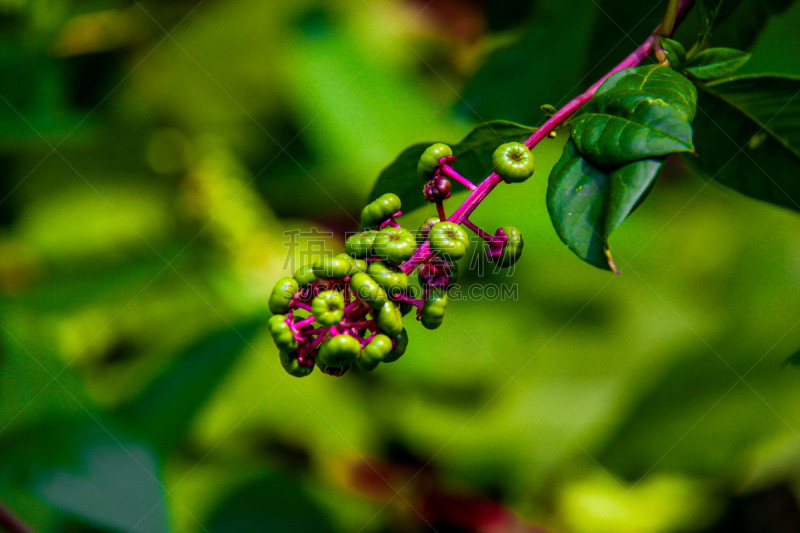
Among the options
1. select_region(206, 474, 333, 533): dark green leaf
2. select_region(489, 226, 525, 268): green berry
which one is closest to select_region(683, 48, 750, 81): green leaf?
select_region(489, 226, 525, 268): green berry

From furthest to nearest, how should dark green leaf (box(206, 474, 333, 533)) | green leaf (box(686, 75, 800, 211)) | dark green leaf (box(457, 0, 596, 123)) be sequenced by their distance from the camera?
dark green leaf (box(206, 474, 333, 533)), dark green leaf (box(457, 0, 596, 123)), green leaf (box(686, 75, 800, 211))

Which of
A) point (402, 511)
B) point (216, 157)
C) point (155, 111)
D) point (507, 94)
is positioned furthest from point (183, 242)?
point (507, 94)

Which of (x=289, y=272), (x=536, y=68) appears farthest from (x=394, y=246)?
(x=289, y=272)

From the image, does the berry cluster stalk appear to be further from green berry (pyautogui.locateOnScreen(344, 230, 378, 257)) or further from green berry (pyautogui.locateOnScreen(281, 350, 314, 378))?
green berry (pyautogui.locateOnScreen(281, 350, 314, 378))

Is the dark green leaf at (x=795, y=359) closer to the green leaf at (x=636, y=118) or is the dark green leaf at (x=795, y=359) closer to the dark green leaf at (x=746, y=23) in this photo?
the green leaf at (x=636, y=118)

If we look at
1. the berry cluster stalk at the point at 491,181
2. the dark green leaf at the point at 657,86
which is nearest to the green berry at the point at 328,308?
the berry cluster stalk at the point at 491,181

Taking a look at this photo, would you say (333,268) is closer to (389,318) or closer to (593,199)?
(389,318)
